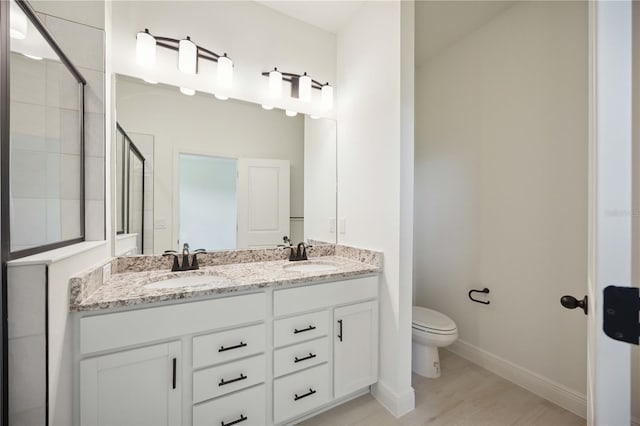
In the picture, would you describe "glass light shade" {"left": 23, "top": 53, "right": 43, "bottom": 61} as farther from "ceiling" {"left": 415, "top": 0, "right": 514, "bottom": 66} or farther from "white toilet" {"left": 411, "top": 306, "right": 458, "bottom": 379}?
"white toilet" {"left": 411, "top": 306, "right": 458, "bottom": 379}

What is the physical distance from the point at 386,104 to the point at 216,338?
5.54 ft

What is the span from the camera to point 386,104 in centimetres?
173

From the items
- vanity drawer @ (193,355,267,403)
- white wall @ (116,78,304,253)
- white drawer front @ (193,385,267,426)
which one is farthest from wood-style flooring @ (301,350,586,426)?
white wall @ (116,78,304,253)

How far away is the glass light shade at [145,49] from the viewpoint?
4.94ft

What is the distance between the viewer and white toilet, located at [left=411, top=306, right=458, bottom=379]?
189 centimetres

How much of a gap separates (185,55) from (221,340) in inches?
65.4

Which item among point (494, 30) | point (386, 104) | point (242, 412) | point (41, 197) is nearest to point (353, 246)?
point (386, 104)

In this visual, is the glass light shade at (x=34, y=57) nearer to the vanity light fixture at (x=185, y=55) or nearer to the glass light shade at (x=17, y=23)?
the glass light shade at (x=17, y=23)

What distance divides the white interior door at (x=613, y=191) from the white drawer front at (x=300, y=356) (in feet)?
3.88

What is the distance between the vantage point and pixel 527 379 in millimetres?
1830

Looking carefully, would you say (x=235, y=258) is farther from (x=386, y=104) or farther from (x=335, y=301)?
(x=386, y=104)

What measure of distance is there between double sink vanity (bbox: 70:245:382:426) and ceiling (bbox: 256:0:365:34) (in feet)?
6.00

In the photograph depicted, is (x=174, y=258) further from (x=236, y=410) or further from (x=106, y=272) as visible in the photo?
(x=236, y=410)

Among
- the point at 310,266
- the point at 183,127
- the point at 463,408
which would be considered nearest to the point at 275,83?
the point at 183,127
